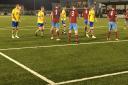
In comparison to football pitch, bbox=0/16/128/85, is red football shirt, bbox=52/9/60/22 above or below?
above

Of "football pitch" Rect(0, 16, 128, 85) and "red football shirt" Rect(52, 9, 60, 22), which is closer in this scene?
"football pitch" Rect(0, 16, 128, 85)

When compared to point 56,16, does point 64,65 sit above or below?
below

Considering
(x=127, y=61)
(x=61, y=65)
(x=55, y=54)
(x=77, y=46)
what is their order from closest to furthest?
(x=61, y=65)
(x=127, y=61)
(x=55, y=54)
(x=77, y=46)

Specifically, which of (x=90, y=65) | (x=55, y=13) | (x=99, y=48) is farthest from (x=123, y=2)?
(x=90, y=65)

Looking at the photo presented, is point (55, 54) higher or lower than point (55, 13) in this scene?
lower

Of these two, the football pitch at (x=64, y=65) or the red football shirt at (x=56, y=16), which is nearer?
the football pitch at (x=64, y=65)

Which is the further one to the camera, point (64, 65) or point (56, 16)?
point (56, 16)

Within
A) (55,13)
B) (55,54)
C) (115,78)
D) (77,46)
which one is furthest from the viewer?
(55,13)

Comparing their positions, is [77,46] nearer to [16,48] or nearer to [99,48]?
[99,48]

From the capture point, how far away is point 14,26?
24.6 metres

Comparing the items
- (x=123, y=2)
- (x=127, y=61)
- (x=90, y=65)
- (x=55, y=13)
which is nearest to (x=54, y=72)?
(x=90, y=65)

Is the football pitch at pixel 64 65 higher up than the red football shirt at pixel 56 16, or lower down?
lower down

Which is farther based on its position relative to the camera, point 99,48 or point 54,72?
point 99,48

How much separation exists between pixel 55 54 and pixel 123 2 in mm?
68937
